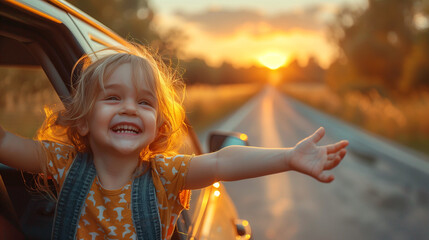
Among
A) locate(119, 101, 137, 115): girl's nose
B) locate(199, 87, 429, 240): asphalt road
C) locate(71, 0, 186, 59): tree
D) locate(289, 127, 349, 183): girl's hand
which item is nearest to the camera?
locate(289, 127, 349, 183): girl's hand

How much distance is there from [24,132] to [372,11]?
114ft

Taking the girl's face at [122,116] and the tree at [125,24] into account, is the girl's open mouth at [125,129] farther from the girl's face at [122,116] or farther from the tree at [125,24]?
the tree at [125,24]

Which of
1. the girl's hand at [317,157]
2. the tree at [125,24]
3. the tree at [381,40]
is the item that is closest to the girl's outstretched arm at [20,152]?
the girl's hand at [317,157]

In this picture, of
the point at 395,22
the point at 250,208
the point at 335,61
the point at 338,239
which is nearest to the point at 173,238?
the point at 338,239

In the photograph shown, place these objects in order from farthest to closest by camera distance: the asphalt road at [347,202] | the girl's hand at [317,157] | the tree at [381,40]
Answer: the tree at [381,40]
the asphalt road at [347,202]
the girl's hand at [317,157]

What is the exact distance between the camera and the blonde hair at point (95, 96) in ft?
5.14

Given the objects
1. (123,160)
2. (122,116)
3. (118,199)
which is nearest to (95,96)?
(122,116)

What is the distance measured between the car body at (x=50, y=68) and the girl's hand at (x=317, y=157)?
0.60 m

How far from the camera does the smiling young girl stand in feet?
4.79

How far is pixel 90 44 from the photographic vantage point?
169cm

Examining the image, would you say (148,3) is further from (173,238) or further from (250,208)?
(173,238)

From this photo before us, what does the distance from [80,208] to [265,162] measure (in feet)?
2.11

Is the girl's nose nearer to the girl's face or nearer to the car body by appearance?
the girl's face

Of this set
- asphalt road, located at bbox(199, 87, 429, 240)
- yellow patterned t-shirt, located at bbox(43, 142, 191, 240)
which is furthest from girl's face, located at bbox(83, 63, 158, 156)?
asphalt road, located at bbox(199, 87, 429, 240)
